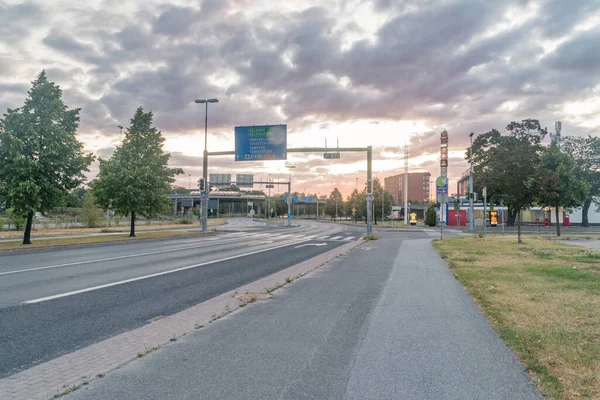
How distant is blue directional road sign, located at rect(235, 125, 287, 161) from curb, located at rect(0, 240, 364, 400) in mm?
22522

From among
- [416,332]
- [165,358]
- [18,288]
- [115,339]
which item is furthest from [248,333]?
[18,288]

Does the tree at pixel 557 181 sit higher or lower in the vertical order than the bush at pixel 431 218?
higher

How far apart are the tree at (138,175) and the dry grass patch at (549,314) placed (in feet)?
76.9

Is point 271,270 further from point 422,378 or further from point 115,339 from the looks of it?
point 422,378

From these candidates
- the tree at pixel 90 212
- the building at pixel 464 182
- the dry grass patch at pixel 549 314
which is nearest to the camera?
the dry grass patch at pixel 549 314

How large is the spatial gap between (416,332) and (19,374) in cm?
491

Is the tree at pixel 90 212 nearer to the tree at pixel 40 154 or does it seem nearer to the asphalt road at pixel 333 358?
the tree at pixel 40 154

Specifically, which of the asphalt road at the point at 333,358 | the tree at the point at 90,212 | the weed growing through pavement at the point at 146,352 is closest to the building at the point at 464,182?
the tree at the point at 90,212

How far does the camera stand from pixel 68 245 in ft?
68.8

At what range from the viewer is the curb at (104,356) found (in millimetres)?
3906

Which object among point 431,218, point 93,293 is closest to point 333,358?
point 93,293

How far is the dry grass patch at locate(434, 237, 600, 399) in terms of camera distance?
419cm

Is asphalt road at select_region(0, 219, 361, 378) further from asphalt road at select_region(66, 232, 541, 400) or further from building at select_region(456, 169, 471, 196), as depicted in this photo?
building at select_region(456, 169, 471, 196)

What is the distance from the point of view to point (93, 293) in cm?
863
